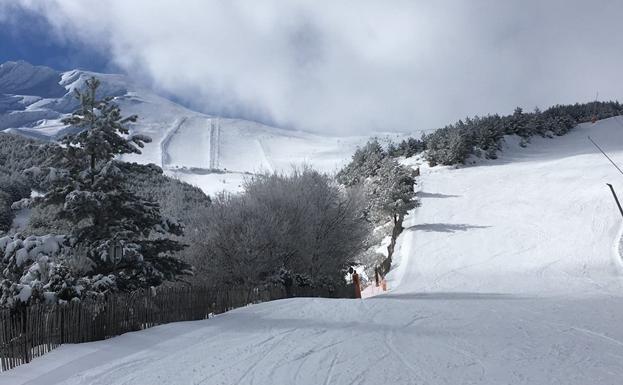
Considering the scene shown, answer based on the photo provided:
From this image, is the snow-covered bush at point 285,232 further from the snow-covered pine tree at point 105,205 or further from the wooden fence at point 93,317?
the snow-covered pine tree at point 105,205

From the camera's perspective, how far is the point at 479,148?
79812 millimetres

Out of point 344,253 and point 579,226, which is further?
point 579,226

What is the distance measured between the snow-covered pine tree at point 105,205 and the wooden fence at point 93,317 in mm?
1561

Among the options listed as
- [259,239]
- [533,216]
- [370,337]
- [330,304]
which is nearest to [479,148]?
[533,216]

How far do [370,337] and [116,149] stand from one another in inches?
422

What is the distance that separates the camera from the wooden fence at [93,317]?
32.2 feet

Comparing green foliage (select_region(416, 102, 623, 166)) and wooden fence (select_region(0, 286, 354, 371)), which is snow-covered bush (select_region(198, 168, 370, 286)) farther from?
green foliage (select_region(416, 102, 623, 166))

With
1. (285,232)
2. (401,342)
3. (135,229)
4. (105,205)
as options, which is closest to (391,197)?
(285,232)

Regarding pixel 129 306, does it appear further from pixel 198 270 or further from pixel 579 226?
pixel 579 226

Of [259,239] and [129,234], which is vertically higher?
[129,234]

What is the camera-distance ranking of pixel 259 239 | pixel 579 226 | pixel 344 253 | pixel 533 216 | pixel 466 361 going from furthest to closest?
pixel 533 216
pixel 579 226
pixel 344 253
pixel 259 239
pixel 466 361

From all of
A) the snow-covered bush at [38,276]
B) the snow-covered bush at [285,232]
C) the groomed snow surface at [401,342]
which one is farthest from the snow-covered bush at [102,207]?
the snow-covered bush at [285,232]

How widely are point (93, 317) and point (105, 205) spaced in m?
4.53

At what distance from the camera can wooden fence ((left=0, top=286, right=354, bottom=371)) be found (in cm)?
983
